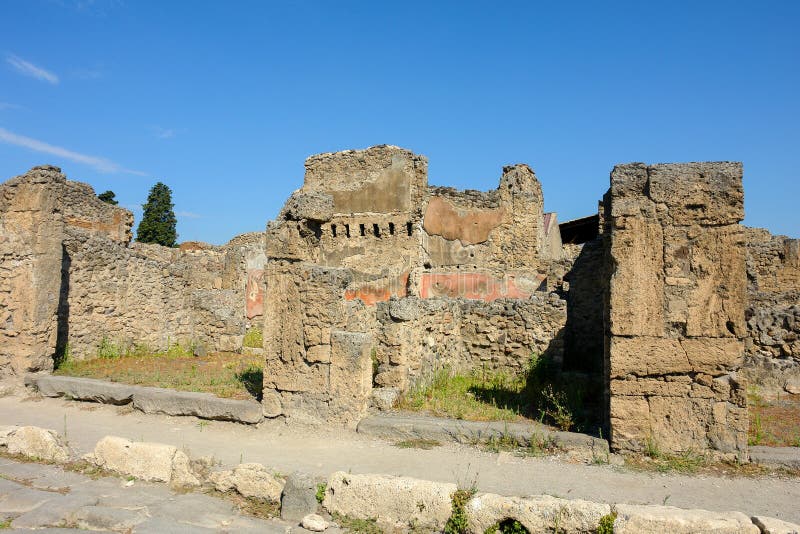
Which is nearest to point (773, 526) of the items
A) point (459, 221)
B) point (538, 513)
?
point (538, 513)

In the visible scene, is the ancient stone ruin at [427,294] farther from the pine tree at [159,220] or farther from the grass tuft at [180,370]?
the pine tree at [159,220]

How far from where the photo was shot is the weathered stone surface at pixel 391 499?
378 cm

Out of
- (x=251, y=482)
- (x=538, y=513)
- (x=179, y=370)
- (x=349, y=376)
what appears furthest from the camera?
(x=179, y=370)

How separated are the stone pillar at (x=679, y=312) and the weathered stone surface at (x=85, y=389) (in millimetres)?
6133

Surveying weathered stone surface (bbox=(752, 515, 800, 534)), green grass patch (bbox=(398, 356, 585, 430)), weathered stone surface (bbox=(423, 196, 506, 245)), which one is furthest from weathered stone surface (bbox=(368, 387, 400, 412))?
weathered stone surface (bbox=(423, 196, 506, 245))

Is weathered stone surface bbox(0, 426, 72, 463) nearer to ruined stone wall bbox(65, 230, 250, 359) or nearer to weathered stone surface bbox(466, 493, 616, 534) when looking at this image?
weathered stone surface bbox(466, 493, 616, 534)

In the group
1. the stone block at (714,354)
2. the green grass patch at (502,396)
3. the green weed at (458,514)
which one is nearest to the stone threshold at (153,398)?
the green grass patch at (502,396)

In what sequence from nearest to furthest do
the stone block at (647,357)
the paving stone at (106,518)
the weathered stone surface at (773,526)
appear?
1. the weathered stone surface at (773,526)
2. the paving stone at (106,518)
3. the stone block at (647,357)

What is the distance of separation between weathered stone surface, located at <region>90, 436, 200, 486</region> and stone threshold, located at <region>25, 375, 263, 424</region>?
1522 millimetres

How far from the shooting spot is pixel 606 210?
5.85m

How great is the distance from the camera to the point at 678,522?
330 cm

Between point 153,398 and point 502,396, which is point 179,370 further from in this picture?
point 502,396

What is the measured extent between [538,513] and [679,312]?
106 inches

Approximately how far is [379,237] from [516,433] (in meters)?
11.1
